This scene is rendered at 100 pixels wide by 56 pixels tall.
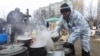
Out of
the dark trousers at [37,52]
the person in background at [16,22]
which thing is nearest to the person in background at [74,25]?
the dark trousers at [37,52]

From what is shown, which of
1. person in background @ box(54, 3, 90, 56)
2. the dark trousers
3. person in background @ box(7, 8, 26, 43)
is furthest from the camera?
person in background @ box(7, 8, 26, 43)

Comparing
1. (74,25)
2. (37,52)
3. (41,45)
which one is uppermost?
(74,25)

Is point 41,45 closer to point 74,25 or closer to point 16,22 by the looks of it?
point 74,25

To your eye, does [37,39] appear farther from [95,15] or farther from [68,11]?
[95,15]

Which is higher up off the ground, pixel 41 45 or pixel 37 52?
pixel 41 45

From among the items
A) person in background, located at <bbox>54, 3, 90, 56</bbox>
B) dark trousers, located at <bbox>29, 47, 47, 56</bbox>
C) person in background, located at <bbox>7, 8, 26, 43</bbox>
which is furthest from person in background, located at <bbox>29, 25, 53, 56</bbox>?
person in background, located at <bbox>7, 8, 26, 43</bbox>

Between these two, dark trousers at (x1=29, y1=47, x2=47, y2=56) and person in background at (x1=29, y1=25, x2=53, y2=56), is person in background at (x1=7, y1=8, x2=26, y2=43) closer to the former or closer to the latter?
person in background at (x1=29, y1=25, x2=53, y2=56)

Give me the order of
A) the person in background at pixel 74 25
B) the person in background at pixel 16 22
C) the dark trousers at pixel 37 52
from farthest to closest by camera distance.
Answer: the person in background at pixel 16 22 < the person in background at pixel 74 25 < the dark trousers at pixel 37 52

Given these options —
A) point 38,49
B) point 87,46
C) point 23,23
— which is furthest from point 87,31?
point 23,23

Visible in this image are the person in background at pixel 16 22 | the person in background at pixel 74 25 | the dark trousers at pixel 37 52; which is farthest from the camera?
the person in background at pixel 16 22

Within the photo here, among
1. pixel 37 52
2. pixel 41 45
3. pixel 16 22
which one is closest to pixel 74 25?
pixel 41 45

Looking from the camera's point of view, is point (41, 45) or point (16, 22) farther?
point (16, 22)

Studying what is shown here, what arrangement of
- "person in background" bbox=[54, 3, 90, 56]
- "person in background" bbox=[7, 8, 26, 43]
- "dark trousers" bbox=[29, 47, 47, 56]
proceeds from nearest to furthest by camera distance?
"dark trousers" bbox=[29, 47, 47, 56] → "person in background" bbox=[54, 3, 90, 56] → "person in background" bbox=[7, 8, 26, 43]

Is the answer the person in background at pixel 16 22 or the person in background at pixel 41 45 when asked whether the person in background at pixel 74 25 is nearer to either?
the person in background at pixel 41 45
